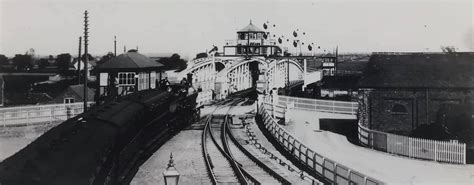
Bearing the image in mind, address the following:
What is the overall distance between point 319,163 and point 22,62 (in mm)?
61365

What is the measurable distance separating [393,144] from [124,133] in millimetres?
13284

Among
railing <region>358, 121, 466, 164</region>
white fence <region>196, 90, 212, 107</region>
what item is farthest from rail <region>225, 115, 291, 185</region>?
white fence <region>196, 90, 212, 107</region>

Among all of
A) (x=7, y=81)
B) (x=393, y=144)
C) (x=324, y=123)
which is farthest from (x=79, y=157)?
(x=7, y=81)

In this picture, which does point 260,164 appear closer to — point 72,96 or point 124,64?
point 124,64

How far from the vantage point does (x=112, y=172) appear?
31.9 feet

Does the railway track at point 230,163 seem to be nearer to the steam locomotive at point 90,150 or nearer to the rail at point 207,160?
the rail at point 207,160

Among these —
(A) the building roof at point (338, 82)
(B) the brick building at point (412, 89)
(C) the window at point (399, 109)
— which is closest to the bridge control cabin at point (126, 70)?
(B) the brick building at point (412, 89)

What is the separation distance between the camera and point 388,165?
57.0 feet

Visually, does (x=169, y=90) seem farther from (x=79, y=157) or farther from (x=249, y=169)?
(x=79, y=157)

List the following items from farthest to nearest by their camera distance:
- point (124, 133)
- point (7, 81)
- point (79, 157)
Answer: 1. point (7, 81)
2. point (124, 133)
3. point (79, 157)

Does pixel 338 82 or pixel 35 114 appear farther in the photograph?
pixel 338 82

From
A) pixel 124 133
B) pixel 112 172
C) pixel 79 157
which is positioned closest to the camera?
pixel 79 157

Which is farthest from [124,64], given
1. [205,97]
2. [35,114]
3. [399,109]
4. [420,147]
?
[420,147]

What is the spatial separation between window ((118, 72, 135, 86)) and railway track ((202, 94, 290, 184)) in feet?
19.1
